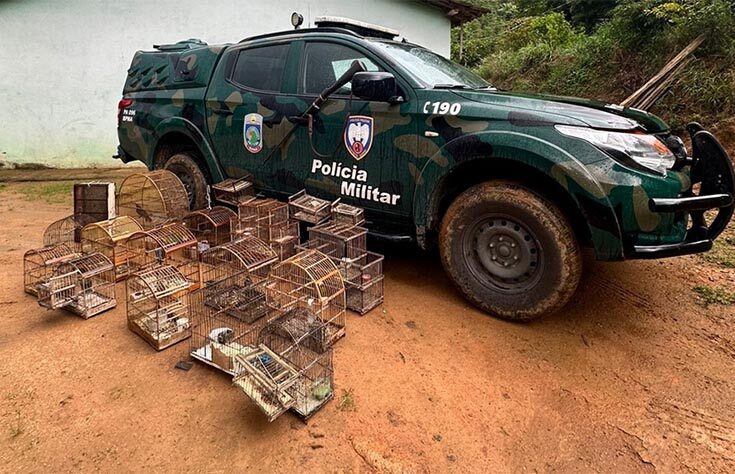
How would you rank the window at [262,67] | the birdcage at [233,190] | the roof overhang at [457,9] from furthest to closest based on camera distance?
the roof overhang at [457,9] → the birdcage at [233,190] → the window at [262,67]

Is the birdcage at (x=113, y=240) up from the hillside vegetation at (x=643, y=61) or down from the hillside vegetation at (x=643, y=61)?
down

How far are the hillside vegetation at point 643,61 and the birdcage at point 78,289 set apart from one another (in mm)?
6593

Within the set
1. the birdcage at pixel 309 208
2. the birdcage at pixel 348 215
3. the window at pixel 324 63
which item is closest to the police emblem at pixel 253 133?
the window at pixel 324 63

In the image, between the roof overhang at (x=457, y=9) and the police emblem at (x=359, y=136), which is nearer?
the police emblem at (x=359, y=136)

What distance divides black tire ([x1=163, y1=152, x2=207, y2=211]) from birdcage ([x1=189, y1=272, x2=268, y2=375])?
1.76m

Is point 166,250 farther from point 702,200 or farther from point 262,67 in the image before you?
point 702,200

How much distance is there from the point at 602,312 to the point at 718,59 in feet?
16.8

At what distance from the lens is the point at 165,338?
8.64 ft

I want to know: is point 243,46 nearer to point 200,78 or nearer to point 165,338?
point 200,78

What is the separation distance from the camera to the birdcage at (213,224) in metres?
3.99

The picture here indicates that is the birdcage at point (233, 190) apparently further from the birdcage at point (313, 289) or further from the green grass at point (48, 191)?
the green grass at point (48, 191)

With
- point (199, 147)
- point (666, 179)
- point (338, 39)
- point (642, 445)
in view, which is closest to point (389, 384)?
point (642, 445)

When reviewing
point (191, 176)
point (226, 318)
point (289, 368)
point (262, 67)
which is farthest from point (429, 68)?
point (191, 176)

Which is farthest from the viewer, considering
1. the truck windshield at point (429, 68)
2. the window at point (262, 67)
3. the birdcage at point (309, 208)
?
the window at point (262, 67)
